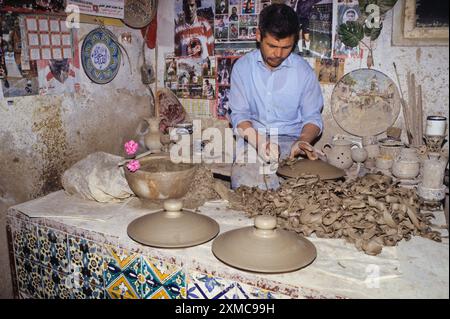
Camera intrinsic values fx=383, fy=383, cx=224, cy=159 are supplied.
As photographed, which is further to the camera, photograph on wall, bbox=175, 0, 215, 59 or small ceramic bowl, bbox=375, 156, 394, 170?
photograph on wall, bbox=175, 0, 215, 59

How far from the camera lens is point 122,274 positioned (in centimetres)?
240

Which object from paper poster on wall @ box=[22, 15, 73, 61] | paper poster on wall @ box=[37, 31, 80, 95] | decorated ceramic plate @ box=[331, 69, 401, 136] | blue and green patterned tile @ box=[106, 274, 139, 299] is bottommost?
blue and green patterned tile @ box=[106, 274, 139, 299]

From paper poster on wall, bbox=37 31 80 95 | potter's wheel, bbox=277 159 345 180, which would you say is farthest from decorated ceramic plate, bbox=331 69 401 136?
paper poster on wall, bbox=37 31 80 95

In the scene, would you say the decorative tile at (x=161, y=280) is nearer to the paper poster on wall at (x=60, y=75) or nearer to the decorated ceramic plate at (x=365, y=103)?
the paper poster on wall at (x=60, y=75)

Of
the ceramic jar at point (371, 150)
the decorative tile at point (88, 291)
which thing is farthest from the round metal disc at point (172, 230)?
the ceramic jar at point (371, 150)

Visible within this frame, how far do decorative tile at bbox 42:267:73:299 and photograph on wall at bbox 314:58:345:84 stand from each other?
10.2ft

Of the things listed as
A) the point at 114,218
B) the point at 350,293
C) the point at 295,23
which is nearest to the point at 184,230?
the point at 114,218

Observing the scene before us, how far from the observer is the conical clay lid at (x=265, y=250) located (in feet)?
6.36

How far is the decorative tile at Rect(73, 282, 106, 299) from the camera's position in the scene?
254 cm

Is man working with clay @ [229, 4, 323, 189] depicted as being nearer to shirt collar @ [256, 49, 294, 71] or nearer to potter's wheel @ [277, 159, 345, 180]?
shirt collar @ [256, 49, 294, 71]

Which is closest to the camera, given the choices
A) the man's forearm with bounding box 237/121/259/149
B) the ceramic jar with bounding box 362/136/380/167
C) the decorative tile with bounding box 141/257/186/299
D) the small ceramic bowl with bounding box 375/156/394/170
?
the decorative tile with bounding box 141/257/186/299

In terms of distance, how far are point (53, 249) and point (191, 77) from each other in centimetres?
274

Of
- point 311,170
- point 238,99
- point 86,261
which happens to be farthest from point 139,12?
point 86,261
